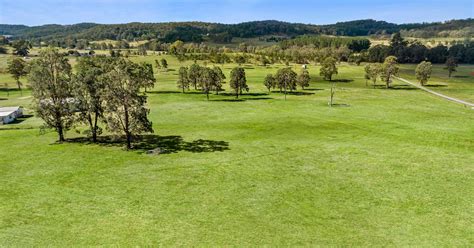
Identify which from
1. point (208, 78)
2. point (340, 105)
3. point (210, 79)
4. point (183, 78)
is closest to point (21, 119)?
point (208, 78)

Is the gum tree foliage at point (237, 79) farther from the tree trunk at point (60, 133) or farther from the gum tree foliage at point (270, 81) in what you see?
the tree trunk at point (60, 133)

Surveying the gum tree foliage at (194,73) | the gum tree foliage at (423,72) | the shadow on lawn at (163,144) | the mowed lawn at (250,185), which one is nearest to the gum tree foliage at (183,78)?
the gum tree foliage at (194,73)

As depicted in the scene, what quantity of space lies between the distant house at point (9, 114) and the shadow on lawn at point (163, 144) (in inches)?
1248

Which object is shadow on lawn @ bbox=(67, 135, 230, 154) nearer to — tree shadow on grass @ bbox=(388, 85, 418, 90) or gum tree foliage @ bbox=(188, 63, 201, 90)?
gum tree foliage @ bbox=(188, 63, 201, 90)

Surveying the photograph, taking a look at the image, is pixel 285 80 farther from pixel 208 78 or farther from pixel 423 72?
pixel 423 72

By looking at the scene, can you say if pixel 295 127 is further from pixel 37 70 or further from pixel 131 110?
pixel 37 70

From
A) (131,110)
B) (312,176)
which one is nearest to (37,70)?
(131,110)

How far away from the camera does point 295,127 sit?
292 ft

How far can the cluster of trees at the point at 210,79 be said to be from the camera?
134875 mm

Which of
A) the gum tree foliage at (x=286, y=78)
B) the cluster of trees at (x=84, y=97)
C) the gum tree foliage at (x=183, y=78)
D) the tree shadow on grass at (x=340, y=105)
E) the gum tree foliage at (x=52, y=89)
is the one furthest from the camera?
the gum tree foliage at (x=183, y=78)

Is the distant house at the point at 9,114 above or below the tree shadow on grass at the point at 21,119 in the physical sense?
above

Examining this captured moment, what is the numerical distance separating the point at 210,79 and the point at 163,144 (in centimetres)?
6281

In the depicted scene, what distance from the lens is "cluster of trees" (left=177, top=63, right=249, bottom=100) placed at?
135 metres

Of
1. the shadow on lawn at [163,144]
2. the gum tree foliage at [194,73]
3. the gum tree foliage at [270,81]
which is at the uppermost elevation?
the gum tree foliage at [194,73]
